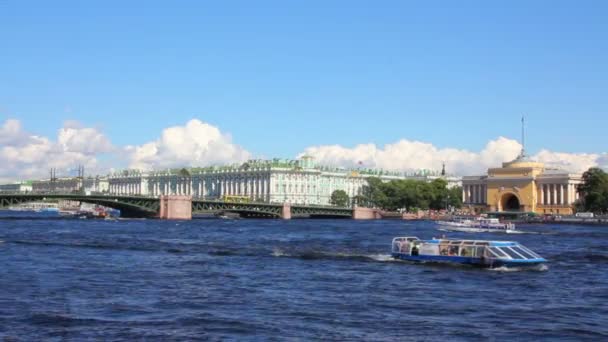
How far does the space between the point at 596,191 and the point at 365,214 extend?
31081 millimetres

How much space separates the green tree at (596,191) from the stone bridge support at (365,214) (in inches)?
1134

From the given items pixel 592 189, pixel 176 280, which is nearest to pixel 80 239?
pixel 176 280

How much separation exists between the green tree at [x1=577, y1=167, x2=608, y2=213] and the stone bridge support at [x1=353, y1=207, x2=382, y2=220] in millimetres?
28807

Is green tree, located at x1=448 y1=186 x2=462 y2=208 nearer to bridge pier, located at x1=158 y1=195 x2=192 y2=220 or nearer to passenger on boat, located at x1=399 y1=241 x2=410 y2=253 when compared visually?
bridge pier, located at x1=158 y1=195 x2=192 y2=220

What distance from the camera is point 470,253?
36.9 meters

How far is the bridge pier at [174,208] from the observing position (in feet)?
335

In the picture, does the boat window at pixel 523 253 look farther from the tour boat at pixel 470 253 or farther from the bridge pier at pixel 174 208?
the bridge pier at pixel 174 208

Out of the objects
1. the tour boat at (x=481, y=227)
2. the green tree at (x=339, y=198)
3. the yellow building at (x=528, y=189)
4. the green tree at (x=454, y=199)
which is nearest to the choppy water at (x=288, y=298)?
the tour boat at (x=481, y=227)

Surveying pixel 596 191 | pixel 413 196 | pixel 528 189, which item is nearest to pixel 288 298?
pixel 596 191

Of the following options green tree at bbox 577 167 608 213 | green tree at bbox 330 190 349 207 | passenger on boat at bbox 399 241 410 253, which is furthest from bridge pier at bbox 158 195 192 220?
passenger on boat at bbox 399 241 410 253

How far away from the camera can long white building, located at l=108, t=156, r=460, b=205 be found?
543 feet

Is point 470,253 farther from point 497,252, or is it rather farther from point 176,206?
point 176,206

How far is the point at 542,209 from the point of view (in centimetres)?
14438

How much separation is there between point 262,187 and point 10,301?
468 feet
